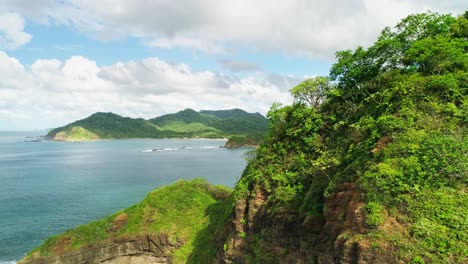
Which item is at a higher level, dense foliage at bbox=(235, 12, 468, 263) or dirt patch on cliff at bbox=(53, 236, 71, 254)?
dense foliage at bbox=(235, 12, 468, 263)

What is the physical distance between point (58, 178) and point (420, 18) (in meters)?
110

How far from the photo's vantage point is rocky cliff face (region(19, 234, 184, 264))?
42500 millimetres

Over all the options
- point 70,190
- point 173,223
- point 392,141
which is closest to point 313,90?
point 392,141

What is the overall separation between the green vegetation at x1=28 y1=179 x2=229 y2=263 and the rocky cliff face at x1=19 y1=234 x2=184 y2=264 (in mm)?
696

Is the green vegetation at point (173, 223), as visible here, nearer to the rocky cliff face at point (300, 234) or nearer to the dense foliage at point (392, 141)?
the rocky cliff face at point (300, 234)

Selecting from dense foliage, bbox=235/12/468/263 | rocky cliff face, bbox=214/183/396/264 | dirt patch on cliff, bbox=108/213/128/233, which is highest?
dense foliage, bbox=235/12/468/263

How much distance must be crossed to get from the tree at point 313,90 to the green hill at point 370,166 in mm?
103

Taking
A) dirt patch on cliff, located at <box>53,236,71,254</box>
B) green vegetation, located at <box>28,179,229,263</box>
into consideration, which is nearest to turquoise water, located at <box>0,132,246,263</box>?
dirt patch on cliff, located at <box>53,236,71,254</box>

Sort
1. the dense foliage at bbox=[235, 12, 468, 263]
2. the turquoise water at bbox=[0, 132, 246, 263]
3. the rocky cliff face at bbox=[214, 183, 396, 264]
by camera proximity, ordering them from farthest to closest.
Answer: the turquoise water at bbox=[0, 132, 246, 263] → the rocky cliff face at bbox=[214, 183, 396, 264] → the dense foliage at bbox=[235, 12, 468, 263]

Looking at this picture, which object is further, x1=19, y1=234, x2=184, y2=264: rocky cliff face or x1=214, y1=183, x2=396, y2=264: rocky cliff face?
x1=19, y1=234, x2=184, y2=264: rocky cliff face

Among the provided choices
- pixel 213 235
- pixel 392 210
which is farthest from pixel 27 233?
pixel 392 210

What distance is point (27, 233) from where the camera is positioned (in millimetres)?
55594

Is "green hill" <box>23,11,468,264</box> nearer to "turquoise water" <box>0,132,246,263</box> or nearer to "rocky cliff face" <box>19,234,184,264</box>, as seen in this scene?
"rocky cliff face" <box>19,234,184,264</box>

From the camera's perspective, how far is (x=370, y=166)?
1836 cm
